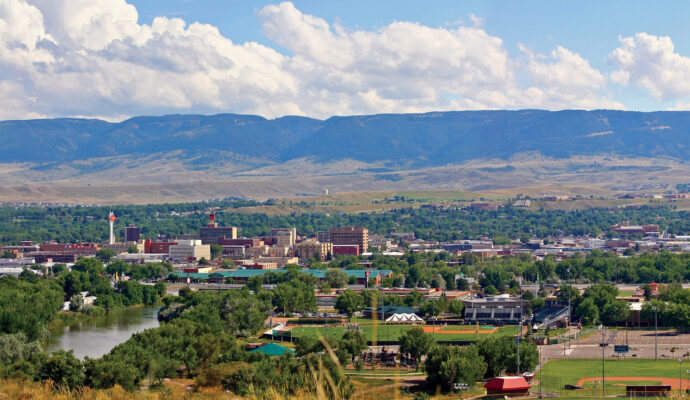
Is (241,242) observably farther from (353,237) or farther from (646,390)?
(646,390)

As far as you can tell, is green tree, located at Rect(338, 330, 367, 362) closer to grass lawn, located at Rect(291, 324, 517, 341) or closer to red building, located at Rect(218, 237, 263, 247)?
grass lawn, located at Rect(291, 324, 517, 341)

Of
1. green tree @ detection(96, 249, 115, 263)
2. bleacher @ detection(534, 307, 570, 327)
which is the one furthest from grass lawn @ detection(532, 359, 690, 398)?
green tree @ detection(96, 249, 115, 263)

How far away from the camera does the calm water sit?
6041 centimetres

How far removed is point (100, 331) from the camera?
70250mm

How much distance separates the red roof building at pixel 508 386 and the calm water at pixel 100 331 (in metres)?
21.0

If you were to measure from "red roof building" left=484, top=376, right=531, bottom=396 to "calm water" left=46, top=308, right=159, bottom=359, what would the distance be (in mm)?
21030

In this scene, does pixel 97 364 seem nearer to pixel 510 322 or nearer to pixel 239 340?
pixel 239 340

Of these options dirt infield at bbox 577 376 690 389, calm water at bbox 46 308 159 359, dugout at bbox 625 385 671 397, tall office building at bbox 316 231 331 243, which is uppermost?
tall office building at bbox 316 231 331 243

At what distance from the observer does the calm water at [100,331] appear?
60.4m

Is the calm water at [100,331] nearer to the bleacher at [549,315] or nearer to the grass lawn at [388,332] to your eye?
the grass lawn at [388,332]

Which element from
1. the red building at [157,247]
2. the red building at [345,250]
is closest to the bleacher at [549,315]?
the red building at [345,250]

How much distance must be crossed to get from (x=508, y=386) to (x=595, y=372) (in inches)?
297

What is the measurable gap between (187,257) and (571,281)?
56.9 metres

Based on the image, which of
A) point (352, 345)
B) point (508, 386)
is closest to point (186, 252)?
point (352, 345)
